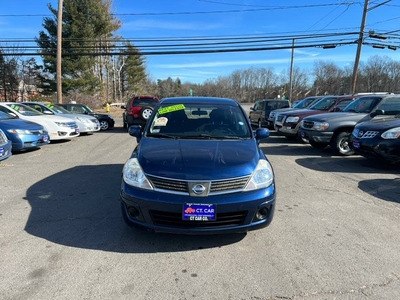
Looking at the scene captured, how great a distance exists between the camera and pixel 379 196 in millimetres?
5094

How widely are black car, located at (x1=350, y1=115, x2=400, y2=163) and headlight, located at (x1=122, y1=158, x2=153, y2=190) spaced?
573 cm

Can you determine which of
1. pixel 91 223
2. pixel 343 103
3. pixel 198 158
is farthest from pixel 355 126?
pixel 91 223

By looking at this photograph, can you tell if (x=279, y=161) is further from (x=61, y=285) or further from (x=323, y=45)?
(x=323, y=45)

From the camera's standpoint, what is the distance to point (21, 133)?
8.38 m

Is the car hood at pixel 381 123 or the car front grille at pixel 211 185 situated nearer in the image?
the car front grille at pixel 211 185

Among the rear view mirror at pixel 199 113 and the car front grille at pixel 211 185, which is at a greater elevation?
the rear view mirror at pixel 199 113

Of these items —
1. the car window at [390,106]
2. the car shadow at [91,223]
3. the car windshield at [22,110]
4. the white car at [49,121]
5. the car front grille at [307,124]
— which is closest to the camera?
the car shadow at [91,223]

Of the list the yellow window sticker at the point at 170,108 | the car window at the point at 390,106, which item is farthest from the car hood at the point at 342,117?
the yellow window sticker at the point at 170,108

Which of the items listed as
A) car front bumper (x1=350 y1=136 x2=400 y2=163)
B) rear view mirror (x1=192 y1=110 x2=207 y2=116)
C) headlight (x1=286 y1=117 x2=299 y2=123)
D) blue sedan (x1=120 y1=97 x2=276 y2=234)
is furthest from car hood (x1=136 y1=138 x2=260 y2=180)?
headlight (x1=286 y1=117 x2=299 y2=123)

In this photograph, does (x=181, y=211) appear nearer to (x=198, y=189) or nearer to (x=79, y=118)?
(x=198, y=189)

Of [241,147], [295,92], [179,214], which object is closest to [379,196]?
[241,147]

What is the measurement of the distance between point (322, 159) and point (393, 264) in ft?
18.3

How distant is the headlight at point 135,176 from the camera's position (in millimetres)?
3107

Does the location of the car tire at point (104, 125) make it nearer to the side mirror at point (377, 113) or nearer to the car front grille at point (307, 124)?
the car front grille at point (307, 124)
